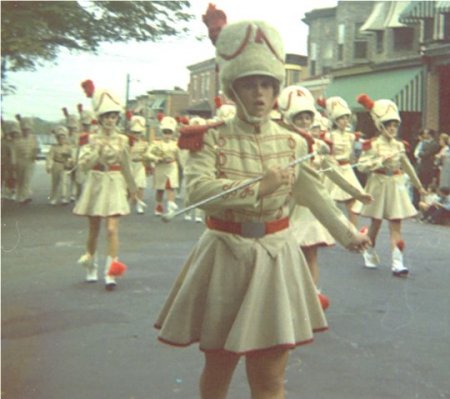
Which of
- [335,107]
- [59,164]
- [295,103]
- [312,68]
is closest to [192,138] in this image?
[295,103]

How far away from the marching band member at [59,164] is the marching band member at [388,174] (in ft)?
38.9

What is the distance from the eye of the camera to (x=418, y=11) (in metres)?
27.0

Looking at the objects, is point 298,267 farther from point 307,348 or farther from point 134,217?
point 134,217

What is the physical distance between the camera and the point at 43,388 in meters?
5.41

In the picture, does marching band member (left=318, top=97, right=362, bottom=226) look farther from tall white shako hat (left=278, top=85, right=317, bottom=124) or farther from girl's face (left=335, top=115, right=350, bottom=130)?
tall white shako hat (left=278, top=85, right=317, bottom=124)

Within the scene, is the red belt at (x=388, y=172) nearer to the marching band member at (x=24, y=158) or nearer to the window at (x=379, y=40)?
the marching band member at (x=24, y=158)

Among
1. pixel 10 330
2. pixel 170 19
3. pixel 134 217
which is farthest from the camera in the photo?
pixel 134 217

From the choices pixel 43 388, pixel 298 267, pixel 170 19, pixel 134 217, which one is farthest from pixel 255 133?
pixel 134 217

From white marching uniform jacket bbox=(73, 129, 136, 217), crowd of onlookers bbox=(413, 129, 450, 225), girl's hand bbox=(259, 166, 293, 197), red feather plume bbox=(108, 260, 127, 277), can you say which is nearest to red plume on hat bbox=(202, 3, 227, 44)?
girl's hand bbox=(259, 166, 293, 197)

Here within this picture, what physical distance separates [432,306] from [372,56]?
2942 cm

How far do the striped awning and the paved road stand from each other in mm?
15887

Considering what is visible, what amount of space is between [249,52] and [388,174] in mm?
6900

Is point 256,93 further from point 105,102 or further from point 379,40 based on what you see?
point 379,40

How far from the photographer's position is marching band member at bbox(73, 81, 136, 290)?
9.02 m
